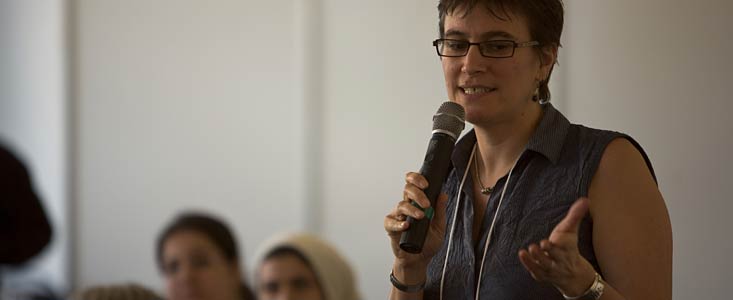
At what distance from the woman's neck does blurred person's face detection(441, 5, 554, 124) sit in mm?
29

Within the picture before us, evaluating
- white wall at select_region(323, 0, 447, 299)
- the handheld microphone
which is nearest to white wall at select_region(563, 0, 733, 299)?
white wall at select_region(323, 0, 447, 299)

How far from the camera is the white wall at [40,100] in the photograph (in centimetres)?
527

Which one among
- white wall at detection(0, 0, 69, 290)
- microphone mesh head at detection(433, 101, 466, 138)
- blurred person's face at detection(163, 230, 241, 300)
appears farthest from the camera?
white wall at detection(0, 0, 69, 290)

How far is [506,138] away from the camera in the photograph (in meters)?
2.13

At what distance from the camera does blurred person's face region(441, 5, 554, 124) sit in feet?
6.74

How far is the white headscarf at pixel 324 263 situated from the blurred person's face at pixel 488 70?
0.84 metres

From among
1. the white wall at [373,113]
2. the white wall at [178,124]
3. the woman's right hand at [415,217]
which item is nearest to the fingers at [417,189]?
the woman's right hand at [415,217]

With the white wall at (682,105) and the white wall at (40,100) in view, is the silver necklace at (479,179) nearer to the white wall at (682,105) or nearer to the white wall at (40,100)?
the white wall at (682,105)

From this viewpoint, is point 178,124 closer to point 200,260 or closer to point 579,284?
point 200,260

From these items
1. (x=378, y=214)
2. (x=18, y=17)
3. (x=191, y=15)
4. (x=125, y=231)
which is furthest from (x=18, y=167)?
(x=18, y=17)

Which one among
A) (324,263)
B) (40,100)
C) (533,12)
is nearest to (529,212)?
(533,12)

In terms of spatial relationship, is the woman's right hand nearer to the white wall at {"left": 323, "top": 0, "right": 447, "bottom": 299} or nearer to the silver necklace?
the silver necklace

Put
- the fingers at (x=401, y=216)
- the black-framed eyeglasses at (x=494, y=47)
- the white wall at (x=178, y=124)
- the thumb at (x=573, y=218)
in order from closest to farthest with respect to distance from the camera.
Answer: the thumb at (x=573, y=218)
the fingers at (x=401, y=216)
the black-framed eyeglasses at (x=494, y=47)
the white wall at (x=178, y=124)

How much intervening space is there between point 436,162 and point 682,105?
130cm
